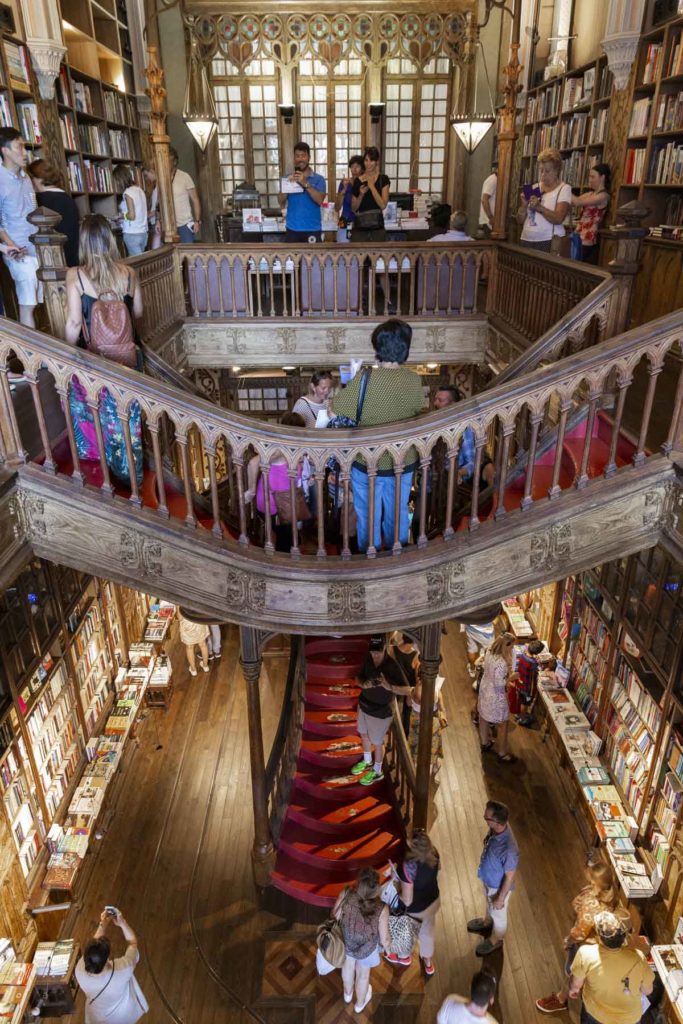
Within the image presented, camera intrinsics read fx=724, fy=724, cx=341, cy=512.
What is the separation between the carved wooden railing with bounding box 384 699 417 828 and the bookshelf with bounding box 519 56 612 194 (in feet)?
20.5

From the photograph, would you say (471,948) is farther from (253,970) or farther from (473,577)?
(473,577)

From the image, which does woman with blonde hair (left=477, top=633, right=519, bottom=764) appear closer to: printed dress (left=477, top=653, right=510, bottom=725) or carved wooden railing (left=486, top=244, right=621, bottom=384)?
printed dress (left=477, top=653, right=510, bottom=725)

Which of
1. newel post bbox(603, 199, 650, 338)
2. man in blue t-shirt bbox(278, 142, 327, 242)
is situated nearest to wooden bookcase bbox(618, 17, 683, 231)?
newel post bbox(603, 199, 650, 338)

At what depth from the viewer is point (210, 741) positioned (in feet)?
24.0

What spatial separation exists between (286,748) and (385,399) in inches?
141

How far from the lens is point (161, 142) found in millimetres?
7176

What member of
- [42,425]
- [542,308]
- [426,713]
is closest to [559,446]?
[426,713]

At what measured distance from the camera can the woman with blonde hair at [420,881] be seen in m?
4.52

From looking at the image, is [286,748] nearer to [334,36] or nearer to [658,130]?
[658,130]

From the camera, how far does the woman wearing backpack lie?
12.1ft

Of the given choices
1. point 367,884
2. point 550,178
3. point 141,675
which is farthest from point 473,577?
point 141,675

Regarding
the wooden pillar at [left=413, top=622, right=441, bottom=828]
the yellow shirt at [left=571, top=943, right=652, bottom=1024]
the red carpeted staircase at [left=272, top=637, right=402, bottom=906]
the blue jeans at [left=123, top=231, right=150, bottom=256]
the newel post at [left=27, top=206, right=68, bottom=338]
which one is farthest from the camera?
the blue jeans at [left=123, top=231, right=150, bottom=256]

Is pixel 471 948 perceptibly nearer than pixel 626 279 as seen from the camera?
No

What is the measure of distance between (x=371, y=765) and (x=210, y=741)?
1.86m
